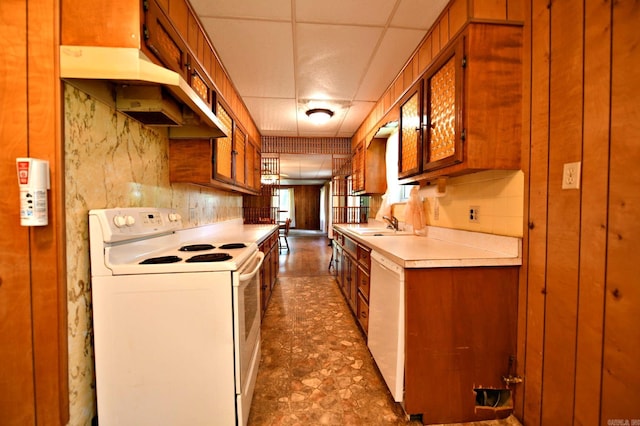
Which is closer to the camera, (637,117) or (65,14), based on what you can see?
(637,117)

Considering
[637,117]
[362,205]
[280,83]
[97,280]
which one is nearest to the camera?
[637,117]

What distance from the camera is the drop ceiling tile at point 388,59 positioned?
76.9 inches

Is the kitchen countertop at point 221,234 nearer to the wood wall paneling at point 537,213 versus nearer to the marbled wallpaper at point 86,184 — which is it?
the marbled wallpaper at point 86,184

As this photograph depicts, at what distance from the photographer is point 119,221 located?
1.21 metres

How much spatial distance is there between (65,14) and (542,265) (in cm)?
241

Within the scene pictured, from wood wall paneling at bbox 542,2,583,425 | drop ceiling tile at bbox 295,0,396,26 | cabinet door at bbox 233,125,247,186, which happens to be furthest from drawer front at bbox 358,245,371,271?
drop ceiling tile at bbox 295,0,396,26

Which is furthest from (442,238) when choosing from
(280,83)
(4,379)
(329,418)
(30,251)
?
(4,379)

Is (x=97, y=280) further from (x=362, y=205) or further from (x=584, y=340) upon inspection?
(x=362, y=205)

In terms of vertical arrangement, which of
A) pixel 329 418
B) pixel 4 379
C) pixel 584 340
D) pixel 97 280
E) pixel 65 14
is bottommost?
pixel 329 418

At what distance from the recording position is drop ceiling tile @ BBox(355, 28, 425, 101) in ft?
6.40

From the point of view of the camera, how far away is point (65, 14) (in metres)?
1.03

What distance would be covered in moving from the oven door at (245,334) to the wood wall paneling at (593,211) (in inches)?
59.2

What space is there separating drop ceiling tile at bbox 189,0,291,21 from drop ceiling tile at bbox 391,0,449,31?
0.75 metres

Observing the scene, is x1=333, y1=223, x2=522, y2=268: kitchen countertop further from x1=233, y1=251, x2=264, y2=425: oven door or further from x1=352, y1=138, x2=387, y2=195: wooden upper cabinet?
x1=352, y1=138, x2=387, y2=195: wooden upper cabinet
